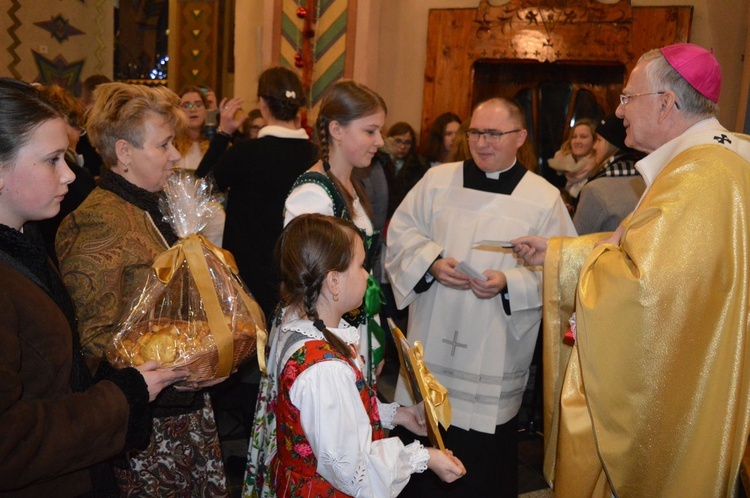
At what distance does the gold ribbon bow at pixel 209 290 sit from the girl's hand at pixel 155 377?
15cm

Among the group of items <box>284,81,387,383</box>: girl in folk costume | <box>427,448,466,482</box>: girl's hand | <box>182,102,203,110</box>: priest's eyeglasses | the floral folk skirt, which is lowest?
the floral folk skirt

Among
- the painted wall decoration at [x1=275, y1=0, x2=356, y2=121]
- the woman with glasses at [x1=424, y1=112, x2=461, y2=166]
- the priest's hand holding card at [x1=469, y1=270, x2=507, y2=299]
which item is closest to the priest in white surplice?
the priest's hand holding card at [x1=469, y1=270, x2=507, y2=299]

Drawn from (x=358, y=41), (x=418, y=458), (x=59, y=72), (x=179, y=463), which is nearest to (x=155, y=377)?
(x=179, y=463)

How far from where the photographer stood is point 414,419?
2.01 meters

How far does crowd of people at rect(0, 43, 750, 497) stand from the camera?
1.46 m

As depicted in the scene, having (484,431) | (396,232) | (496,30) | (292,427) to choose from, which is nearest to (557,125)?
(496,30)

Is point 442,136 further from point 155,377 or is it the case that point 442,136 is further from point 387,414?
point 155,377

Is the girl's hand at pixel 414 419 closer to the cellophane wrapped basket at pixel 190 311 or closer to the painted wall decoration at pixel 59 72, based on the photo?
the cellophane wrapped basket at pixel 190 311

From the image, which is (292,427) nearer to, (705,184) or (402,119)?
(705,184)

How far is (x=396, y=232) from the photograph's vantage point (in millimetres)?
3264

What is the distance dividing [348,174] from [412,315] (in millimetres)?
874

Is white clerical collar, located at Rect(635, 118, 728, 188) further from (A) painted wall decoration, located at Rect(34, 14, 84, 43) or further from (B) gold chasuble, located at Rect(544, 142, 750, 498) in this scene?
(A) painted wall decoration, located at Rect(34, 14, 84, 43)

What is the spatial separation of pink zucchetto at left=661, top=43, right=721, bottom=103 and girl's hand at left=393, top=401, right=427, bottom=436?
1.39 metres

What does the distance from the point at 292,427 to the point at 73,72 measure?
25.4 feet
